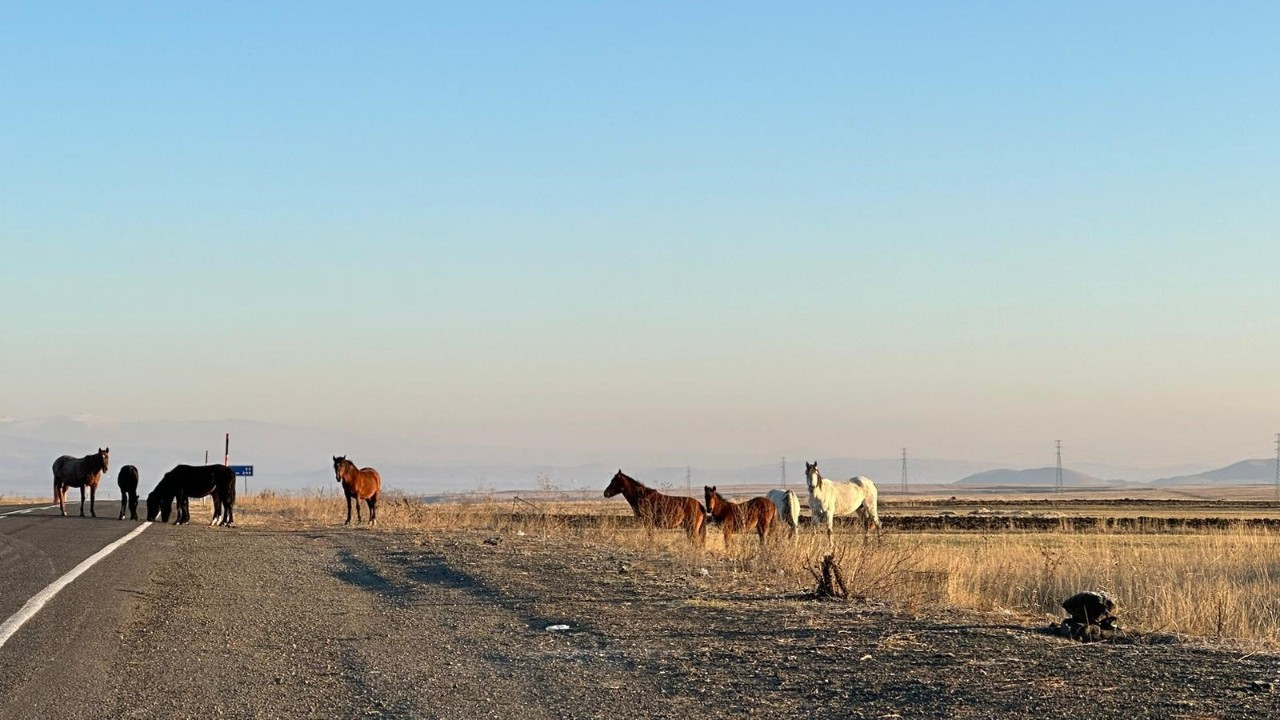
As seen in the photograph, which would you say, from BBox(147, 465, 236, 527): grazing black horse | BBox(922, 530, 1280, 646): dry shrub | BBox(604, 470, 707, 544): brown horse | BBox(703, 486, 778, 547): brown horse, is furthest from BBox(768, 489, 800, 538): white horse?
BBox(147, 465, 236, 527): grazing black horse

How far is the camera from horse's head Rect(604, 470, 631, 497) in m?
28.7

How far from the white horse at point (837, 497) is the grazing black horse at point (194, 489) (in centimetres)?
1429

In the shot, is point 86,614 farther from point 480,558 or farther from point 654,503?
point 654,503

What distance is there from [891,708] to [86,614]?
8.46 meters

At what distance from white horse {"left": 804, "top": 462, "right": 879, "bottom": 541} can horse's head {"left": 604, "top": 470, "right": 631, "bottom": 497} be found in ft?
16.4

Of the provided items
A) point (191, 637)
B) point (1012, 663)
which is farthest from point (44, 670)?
point (1012, 663)

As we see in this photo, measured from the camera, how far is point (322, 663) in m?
10.5

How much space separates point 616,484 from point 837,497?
8.38 metres

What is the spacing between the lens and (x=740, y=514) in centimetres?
2609

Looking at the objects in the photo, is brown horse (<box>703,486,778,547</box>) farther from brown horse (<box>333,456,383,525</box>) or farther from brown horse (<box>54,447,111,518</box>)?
brown horse (<box>54,447,111,518</box>)

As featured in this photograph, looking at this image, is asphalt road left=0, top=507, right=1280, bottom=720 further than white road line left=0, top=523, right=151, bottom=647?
No

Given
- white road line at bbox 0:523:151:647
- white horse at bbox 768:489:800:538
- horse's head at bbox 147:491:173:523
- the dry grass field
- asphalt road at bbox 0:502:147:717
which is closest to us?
asphalt road at bbox 0:502:147:717

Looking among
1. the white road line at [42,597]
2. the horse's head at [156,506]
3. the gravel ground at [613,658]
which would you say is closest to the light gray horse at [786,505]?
the gravel ground at [613,658]

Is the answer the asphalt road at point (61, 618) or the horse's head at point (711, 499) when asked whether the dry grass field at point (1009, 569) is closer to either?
the horse's head at point (711, 499)
